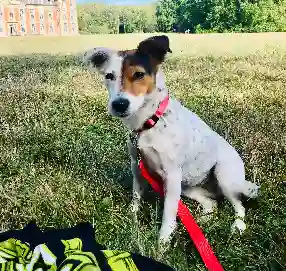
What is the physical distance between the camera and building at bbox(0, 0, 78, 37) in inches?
170

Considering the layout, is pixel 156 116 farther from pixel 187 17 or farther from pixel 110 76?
pixel 187 17

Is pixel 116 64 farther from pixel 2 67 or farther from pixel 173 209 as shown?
pixel 2 67

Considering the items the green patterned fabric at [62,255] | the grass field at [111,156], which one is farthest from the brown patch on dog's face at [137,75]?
the green patterned fabric at [62,255]

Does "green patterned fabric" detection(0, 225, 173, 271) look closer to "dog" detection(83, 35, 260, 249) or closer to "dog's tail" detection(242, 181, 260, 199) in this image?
"dog" detection(83, 35, 260, 249)

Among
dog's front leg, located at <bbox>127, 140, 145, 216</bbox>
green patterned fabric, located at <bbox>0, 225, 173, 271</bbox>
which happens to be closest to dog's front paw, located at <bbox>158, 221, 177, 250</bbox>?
dog's front leg, located at <bbox>127, 140, 145, 216</bbox>

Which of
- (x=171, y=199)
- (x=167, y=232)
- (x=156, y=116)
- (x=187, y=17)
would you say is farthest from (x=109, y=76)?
(x=187, y=17)

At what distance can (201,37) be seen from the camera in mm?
7156

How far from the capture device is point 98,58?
6.95ft

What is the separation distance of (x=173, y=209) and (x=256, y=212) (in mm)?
404

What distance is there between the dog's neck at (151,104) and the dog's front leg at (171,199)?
0.71ft

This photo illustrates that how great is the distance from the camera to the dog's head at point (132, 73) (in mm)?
1987

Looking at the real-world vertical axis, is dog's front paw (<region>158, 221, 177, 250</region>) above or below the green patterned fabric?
below

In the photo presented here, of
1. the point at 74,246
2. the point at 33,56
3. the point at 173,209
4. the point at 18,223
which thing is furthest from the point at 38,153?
the point at 33,56

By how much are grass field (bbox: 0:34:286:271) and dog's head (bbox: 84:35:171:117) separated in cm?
46
